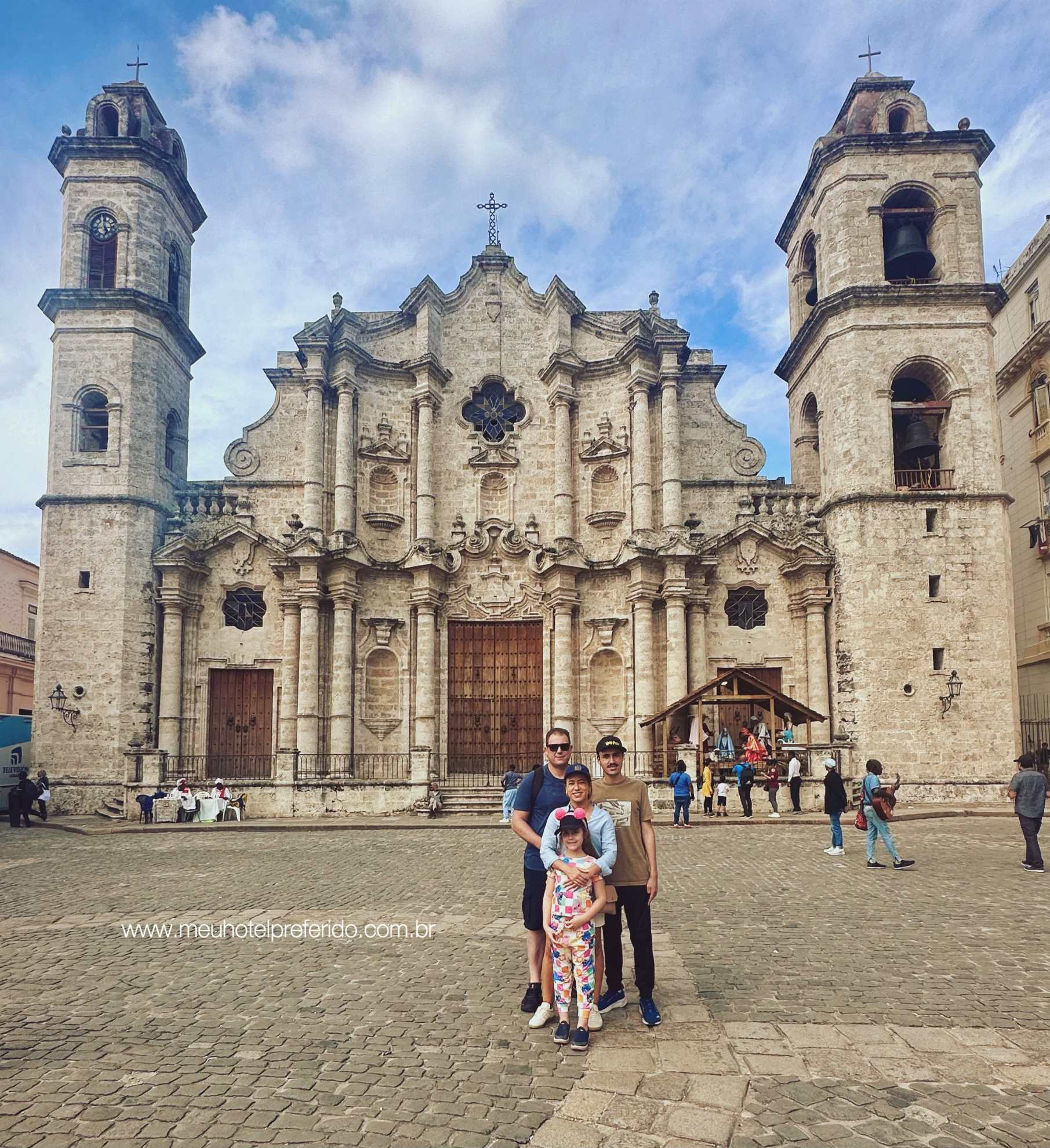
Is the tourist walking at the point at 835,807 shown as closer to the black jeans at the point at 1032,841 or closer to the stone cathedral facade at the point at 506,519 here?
the black jeans at the point at 1032,841

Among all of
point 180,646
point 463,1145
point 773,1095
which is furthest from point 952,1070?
point 180,646

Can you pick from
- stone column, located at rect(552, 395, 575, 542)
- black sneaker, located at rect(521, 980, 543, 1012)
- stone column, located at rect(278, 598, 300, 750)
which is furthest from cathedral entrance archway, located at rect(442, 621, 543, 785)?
black sneaker, located at rect(521, 980, 543, 1012)

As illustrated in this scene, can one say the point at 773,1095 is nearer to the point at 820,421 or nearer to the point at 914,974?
the point at 914,974

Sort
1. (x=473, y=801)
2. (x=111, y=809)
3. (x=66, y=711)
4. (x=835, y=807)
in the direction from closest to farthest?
(x=835, y=807) → (x=111, y=809) → (x=473, y=801) → (x=66, y=711)

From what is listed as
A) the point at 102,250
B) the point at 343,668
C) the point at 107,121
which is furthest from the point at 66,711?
the point at 107,121

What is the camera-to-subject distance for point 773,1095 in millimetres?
4652

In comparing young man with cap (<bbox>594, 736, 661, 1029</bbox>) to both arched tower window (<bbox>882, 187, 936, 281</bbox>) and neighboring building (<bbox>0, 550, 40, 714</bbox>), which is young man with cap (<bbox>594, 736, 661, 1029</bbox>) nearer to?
arched tower window (<bbox>882, 187, 936, 281</bbox>)

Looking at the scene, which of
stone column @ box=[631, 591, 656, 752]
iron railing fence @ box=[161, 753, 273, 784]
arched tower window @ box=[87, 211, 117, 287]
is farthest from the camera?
arched tower window @ box=[87, 211, 117, 287]

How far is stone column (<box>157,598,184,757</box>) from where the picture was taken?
2262 centimetres

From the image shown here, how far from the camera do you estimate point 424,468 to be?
25578 millimetres

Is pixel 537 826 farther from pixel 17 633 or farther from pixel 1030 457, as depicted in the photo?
pixel 17 633

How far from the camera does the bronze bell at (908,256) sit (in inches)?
938

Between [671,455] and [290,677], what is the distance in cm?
1268

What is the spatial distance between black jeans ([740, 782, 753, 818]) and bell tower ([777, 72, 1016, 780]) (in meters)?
4.20
